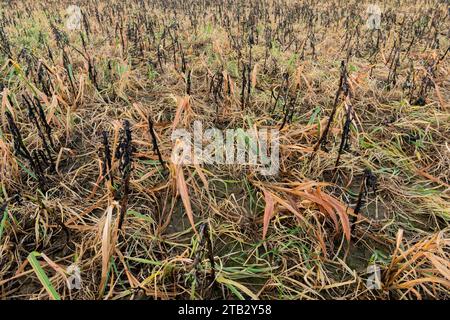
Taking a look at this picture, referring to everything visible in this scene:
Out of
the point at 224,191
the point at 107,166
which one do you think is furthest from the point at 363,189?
the point at 107,166

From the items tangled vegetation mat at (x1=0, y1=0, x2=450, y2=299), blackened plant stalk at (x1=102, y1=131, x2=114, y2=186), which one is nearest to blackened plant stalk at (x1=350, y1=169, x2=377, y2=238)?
tangled vegetation mat at (x1=0, y1=0, x2=450, y2=299)

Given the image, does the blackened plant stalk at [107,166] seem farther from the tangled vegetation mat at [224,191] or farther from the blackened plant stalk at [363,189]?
the blackened plant stalk at [363,189]

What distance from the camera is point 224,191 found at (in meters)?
2.02

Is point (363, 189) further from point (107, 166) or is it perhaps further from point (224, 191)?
point (107, 166)

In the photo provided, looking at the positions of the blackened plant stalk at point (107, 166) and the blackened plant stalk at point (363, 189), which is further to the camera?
the blackened plant stalk at point (107, 166)

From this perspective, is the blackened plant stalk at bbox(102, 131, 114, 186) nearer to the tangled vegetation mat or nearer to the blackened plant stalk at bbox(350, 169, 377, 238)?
the tangled vegetation mat

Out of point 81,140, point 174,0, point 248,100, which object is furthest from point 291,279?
point 174,0

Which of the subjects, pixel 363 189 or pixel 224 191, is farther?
pixel 224 191

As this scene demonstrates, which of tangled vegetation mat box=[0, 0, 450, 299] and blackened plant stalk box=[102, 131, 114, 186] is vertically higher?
blackened plant stalk box=[102, 131, 114, 186]

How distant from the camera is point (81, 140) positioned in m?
2.43

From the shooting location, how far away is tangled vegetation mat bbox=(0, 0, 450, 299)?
151cm

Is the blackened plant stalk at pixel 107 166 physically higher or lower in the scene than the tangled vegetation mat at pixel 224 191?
higher

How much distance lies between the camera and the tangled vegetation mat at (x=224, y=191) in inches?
59.5

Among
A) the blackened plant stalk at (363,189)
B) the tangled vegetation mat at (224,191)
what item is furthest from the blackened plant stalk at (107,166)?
the blackened plant stalk at (363,189)
